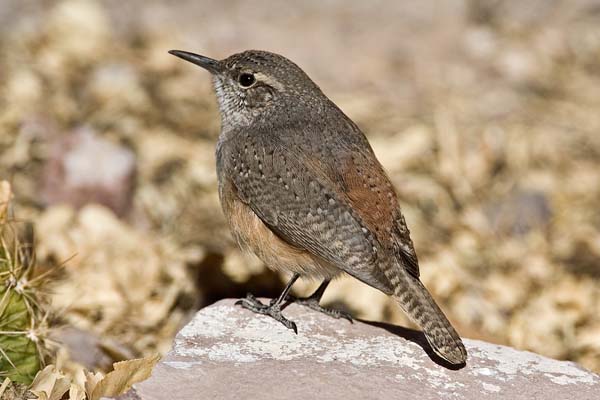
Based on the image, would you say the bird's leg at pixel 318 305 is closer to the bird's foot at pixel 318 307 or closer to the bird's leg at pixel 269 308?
the bird's foot at pixel 318 307

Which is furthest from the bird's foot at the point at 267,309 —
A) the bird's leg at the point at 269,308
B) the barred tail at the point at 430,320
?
the barred tail at the point at 430,320

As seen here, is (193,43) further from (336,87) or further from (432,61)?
(432,61)

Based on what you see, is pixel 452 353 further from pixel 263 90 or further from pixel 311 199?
pixel 263 90

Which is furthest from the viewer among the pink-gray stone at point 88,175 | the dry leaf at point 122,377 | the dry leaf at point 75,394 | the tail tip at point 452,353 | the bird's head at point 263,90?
the pink-gray stone at point 88,175

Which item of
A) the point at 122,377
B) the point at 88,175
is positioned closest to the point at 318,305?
the point at 122,377

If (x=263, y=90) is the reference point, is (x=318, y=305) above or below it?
below
